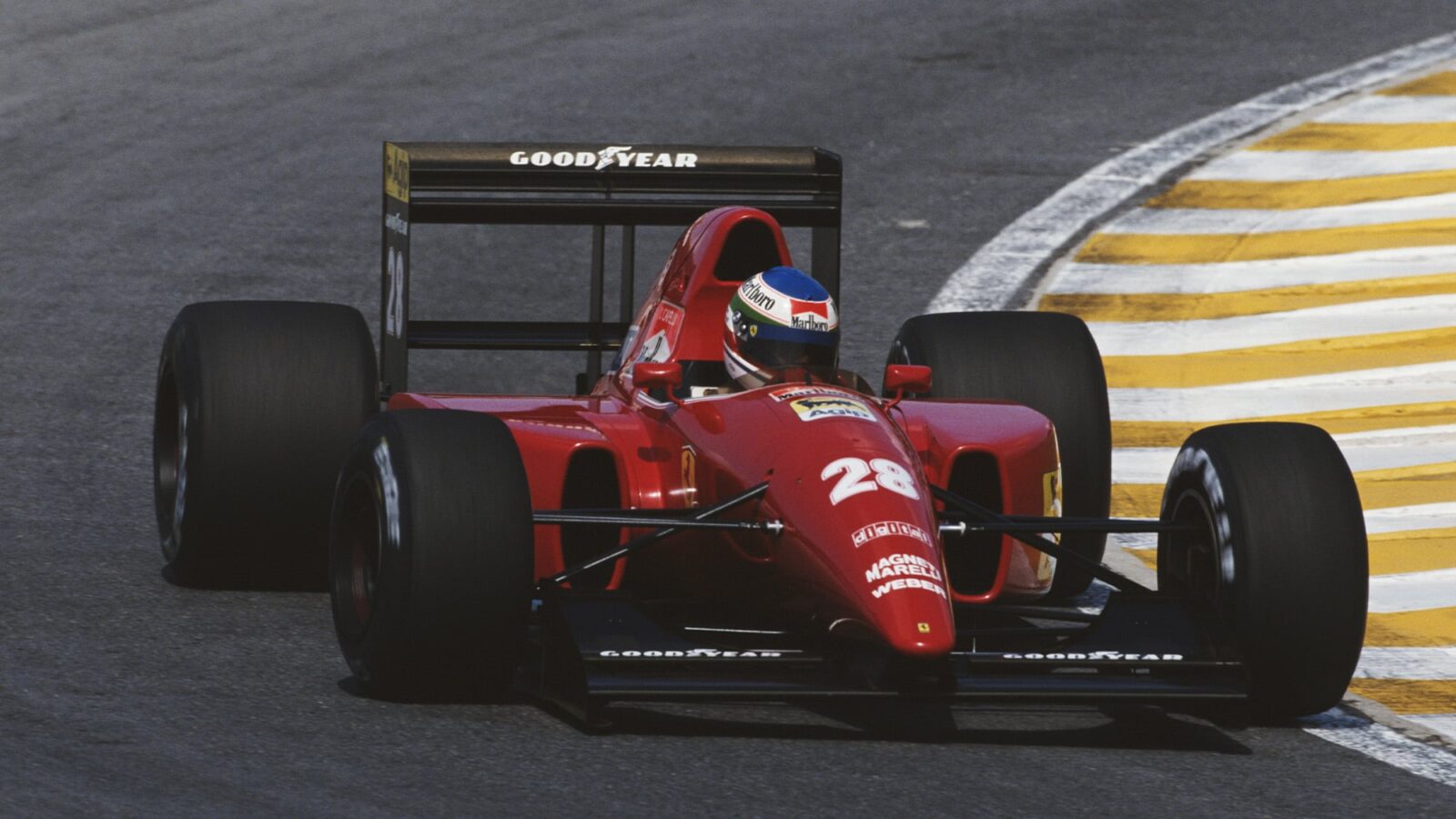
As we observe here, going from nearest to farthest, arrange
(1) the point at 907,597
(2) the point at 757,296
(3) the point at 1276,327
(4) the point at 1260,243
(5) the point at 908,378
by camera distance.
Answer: (1) the point at 907,597 < (2) the point at 757,296 < (5) the point at 908,378 < (3) the point at 1276,327 < (4) the point at 1260,243

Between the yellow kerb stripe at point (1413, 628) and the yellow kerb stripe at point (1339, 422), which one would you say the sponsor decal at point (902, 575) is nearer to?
the yellow kerb stripe at point (1413, 628)

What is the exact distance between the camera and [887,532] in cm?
608

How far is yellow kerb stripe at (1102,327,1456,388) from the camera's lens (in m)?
10.8

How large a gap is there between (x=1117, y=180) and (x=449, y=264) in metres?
3.84

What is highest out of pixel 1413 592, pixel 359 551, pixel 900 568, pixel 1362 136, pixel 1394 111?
pixel 1394 111

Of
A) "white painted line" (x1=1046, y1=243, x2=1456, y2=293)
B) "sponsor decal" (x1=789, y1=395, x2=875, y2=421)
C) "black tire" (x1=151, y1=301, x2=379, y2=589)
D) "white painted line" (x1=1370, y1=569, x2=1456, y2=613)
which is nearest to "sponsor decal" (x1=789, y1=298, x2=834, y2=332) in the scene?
"sponsor decal" (x1=789, y1=395, x2=875, y2=421)

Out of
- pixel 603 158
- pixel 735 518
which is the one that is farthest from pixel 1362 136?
pixel 735 518

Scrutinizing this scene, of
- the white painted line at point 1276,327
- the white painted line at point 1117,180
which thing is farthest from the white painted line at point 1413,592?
the white painted line at point 1117,180

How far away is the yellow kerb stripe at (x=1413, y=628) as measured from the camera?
24.7ft

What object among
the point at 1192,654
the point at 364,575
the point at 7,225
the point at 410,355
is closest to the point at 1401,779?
the point at 1192,654

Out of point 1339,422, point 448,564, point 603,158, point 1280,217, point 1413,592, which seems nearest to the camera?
point 448,564

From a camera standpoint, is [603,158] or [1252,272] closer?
[603,158]

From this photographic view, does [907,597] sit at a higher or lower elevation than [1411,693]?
higher

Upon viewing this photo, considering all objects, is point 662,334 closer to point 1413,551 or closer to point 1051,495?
point 1051,495
